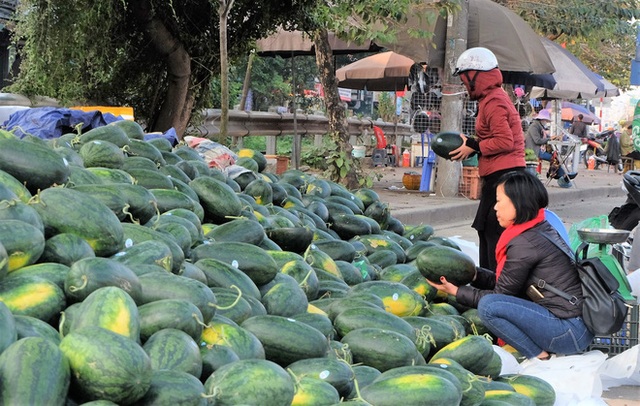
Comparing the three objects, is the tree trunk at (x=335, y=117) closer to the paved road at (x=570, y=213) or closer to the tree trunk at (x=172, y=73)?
the paved road at (x=570, y=213)

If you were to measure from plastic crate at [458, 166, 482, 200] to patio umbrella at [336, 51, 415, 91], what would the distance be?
16.4ft

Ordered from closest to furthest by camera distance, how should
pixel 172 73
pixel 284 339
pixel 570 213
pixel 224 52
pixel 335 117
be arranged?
pixel 284 339
pixel 224 52
pixel 172 73
pixel 335 117
pixel 570 213

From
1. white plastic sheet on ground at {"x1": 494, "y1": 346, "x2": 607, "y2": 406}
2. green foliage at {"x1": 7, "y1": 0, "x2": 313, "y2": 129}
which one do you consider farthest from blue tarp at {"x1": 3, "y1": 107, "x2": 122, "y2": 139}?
white plastic sheet on ground at {"x1": 494, "y1": 346, "x2": 607, "y2": 406}

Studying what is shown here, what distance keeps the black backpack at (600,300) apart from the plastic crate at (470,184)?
10.1 meters

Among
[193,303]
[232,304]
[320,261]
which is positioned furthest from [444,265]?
[193,303]

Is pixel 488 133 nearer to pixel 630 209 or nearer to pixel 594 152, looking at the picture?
pixel 630 209

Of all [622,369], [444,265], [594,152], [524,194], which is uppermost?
[524,194]

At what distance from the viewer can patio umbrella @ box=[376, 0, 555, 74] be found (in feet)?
43.6

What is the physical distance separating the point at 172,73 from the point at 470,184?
6.01 m

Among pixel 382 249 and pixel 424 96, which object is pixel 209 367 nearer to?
pixel 382 249

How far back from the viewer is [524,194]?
15.9ft

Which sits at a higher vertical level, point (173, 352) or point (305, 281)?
point (173, 352)

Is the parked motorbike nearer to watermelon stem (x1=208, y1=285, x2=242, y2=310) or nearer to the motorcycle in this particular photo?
watermelon stem (x1=208, y1=285, x2=242, y2=310)

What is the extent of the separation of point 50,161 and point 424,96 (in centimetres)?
1225
